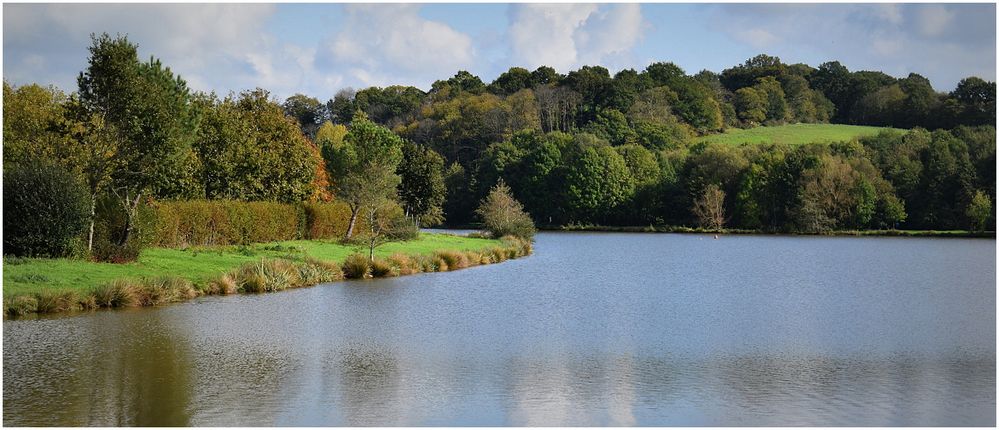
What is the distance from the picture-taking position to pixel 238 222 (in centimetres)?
3950

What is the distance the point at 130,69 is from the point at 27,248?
6.87 meters

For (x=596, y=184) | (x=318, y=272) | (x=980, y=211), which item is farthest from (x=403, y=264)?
(x=596, y=184)

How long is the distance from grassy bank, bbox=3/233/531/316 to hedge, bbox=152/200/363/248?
0.98 metres

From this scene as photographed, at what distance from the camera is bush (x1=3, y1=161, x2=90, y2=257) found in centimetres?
2595

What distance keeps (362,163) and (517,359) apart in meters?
38.6

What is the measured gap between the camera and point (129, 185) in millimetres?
31281

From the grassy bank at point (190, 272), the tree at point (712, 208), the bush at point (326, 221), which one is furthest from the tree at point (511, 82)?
the grassy bank at point (190, 272)

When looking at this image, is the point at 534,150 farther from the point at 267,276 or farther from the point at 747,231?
the point at 267,276

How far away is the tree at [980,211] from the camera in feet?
266

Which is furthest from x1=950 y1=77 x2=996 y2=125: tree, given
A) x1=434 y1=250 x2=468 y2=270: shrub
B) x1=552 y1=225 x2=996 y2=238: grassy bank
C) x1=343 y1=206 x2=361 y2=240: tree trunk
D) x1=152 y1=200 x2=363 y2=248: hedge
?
x1=434 y1=250 x2=468 y2=270: shrub

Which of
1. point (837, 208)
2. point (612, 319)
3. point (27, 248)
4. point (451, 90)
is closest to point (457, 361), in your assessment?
point (612, 319)

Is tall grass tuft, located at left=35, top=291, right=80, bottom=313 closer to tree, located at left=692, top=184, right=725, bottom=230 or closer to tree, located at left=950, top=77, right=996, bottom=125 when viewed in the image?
tree, located at left=692, top=184, right=725, bottom=230

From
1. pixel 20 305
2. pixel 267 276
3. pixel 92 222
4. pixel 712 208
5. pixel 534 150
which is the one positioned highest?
pixel 534 150

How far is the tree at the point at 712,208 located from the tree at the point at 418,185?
37497mm
